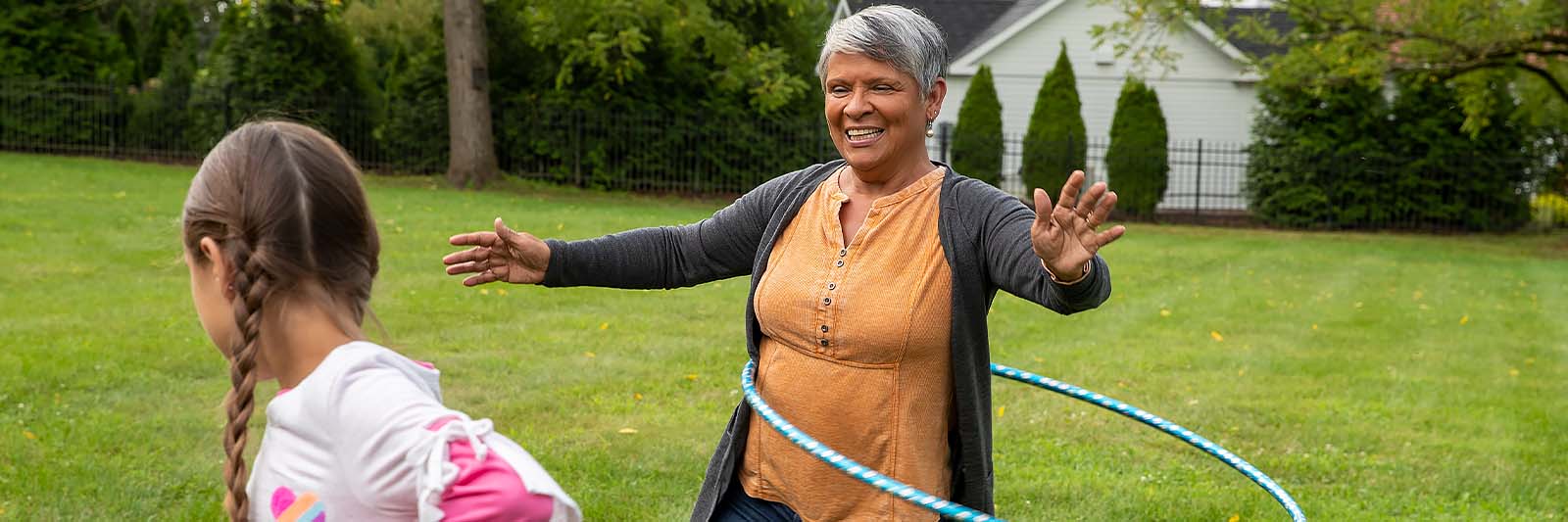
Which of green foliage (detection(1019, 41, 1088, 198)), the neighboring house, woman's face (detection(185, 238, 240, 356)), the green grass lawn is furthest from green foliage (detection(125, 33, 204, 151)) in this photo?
woman's face (detection(185, 238, 240, 356))

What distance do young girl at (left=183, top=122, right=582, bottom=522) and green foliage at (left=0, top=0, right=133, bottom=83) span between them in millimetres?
23432

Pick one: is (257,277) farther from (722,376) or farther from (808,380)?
(722,376)

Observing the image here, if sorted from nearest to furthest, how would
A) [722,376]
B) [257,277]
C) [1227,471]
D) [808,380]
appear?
[257,277] → [808,380] → [1227,471] → [722,376]

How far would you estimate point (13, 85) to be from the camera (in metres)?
22.7

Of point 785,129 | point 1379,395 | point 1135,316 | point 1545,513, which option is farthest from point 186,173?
point 1545,513

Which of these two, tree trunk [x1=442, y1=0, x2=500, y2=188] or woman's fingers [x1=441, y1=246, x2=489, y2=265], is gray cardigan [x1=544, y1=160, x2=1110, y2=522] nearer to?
woman's fingers [x1=441, y1=246, x2=489, y2=265]

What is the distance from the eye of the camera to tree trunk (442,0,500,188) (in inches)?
829

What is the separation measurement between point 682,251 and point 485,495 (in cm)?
171

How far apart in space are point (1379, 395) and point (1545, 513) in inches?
88.0

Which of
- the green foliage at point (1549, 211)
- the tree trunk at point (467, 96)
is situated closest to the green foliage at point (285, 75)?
the tree trunk at point (467, 96)

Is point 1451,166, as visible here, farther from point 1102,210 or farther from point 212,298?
point 212,298

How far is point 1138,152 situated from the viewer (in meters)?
23.8

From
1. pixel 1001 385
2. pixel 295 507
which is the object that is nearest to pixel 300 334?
pixel 295 507

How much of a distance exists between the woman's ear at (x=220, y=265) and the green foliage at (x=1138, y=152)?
Answer: 72.9ft
